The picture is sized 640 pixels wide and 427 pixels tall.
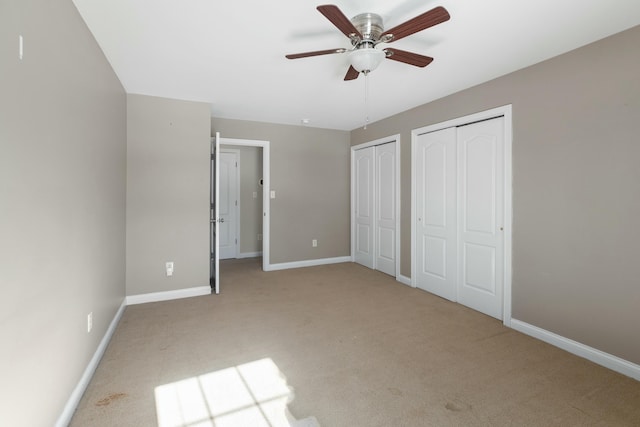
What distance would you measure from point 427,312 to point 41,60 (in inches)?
137

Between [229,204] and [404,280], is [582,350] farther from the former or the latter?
[229,204]

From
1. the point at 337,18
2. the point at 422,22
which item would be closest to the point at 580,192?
the point at 422,22

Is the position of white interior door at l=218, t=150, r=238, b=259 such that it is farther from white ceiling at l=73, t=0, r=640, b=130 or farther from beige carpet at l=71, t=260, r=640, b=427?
beige carpet at l=71, t=260, r=640, b=427

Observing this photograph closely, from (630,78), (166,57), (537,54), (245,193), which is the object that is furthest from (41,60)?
(245,193)

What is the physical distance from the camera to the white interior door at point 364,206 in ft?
15.9

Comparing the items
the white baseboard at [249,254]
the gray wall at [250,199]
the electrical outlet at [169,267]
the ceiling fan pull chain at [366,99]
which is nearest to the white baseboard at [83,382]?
the electrical outlet at [169,267]

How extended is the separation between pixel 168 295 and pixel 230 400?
83.8 inches

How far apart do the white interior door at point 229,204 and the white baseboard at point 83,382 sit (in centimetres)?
309

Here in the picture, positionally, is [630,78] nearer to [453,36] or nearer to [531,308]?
[453,36]

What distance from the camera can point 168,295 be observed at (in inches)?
137

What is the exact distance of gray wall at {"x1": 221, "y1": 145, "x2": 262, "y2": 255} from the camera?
5859mm

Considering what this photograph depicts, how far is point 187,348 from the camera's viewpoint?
237cm

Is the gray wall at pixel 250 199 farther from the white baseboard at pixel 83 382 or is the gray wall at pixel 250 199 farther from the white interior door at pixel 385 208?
the white baseboard at pixel 83 382

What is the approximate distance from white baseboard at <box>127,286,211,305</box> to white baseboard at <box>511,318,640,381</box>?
339cm
